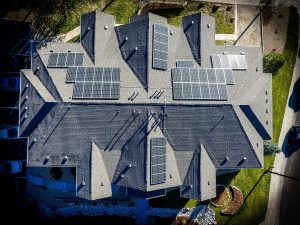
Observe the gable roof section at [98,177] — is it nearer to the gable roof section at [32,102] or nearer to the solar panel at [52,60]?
the gable roof section at [32,102]

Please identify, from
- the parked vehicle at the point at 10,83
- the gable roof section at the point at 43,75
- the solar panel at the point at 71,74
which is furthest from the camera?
the parked vehicle at the point at 10,83

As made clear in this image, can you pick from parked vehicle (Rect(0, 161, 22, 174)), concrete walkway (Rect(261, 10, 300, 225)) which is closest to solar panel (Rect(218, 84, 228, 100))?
concrete walkway (Rect(261, 10, 300, 225))

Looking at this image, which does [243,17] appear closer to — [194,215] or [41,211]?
[194,215]

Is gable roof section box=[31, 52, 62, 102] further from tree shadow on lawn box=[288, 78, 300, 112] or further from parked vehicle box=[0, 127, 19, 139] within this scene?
tree shadow on lawn box=[288, 78, 300, 112]

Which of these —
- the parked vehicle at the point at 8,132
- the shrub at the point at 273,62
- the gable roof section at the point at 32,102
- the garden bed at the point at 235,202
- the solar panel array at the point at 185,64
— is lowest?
the garden bed at the point at 235,202

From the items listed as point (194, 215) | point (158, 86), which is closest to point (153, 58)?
point (158, 86)

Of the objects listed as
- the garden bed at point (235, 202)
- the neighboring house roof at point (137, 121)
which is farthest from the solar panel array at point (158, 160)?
the garden bed at point (235, 202)

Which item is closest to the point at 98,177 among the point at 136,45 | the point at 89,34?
the point at 136,45
